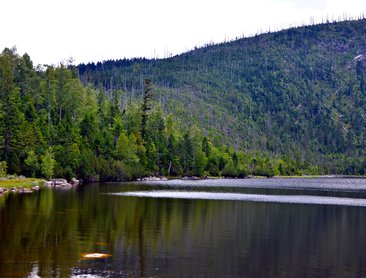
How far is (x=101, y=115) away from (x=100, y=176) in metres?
39.2

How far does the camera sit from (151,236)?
5053cm

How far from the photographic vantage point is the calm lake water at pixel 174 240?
37344mm

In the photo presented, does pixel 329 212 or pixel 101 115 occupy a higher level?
pixel 101 115

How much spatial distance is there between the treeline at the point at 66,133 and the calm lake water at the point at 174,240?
45.7 meters

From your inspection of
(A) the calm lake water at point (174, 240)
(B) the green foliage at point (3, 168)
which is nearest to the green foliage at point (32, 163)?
(B) the green foliage at point (3, 168)

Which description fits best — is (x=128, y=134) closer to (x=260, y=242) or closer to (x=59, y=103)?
(x=59, y=103)

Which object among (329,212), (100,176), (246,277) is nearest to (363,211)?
(329,212)

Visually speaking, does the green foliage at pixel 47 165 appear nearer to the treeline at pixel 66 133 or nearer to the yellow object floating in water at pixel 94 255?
the treeline at pixel 66 133

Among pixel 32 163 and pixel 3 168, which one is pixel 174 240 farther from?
pixel 32 163

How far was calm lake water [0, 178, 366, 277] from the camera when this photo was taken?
37.3 meters

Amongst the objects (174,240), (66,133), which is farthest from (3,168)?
(174,240)

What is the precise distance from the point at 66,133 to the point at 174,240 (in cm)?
9970

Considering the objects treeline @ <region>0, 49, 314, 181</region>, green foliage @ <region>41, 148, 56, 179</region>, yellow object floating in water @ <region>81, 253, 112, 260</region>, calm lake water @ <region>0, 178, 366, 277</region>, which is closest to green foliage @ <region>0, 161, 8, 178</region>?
treeline @ <region>0, 49, 314, 181</region>

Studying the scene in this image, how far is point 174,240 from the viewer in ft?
160
